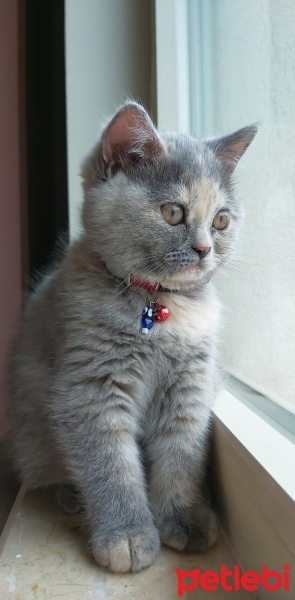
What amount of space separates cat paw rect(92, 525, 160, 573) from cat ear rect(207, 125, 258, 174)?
57 centimetres

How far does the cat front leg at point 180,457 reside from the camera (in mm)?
768

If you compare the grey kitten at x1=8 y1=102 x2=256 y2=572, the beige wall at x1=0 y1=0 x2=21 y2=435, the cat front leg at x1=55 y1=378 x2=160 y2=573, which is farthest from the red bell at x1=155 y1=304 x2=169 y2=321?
the beige wall at x1=0 y1=0 x2=21 y2=435

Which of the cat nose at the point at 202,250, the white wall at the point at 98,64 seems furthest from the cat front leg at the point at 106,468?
the white wall at the point at 98,64

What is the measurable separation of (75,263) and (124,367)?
0.20 metres

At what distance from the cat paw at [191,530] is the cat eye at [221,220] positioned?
1.38 ft

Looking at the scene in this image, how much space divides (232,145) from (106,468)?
1.74 ft

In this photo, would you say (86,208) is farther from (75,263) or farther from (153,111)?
(153,111)

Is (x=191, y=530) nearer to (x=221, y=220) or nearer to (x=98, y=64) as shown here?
(x=221, y=220)

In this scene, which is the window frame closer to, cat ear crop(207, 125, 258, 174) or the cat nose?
the cat nose

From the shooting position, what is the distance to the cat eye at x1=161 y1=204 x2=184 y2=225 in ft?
2.43

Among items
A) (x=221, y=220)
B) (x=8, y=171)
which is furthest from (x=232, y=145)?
(x=8, y=171)

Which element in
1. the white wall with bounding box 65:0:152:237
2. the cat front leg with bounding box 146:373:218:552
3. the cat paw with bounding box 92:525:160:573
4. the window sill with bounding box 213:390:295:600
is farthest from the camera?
the white wall with bounding box 65:0:152:237

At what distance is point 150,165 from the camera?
0.78 m

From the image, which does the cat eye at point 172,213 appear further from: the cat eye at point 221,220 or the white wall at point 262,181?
the white wall at point 262,181
